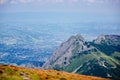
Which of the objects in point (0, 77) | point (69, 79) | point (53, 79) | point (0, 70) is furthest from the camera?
point (69, 79)

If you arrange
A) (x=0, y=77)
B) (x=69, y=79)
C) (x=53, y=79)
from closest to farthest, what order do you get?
(x=0, y=77)
(x=53, y=79)
(x=69, y=79)

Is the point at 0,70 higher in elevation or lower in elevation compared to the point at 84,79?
higher

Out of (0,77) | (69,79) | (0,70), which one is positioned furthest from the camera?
(69,79)

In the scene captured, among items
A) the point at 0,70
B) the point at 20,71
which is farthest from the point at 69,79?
the point at 0,70

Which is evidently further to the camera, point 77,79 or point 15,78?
point 77,79

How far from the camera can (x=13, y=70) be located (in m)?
56.8

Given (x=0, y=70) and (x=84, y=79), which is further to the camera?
(x=84, y=79)

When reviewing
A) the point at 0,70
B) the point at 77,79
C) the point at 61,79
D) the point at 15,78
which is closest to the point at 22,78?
the point at 15,78

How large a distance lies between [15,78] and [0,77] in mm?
2978

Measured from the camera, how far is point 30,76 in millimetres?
56406

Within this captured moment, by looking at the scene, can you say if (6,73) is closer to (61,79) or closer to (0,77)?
(0,77)

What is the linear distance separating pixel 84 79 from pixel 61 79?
8805 millimetres

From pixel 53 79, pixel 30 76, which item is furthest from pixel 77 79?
pixel 30 76

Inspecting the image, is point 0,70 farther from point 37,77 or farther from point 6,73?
point 37,77
